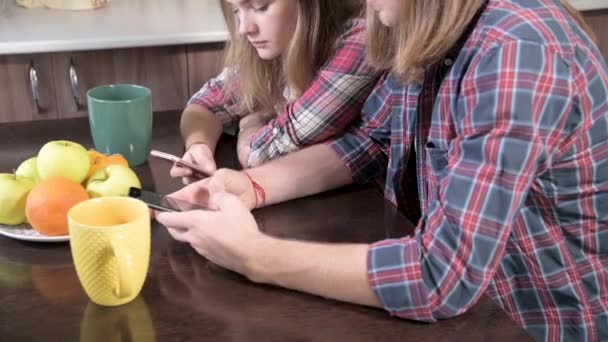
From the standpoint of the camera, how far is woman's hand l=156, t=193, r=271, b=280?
967 mm

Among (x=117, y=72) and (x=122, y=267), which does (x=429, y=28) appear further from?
(x=117, y=72)

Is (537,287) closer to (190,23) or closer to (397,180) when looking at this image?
(397,180)

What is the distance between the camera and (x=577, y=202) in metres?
1.02

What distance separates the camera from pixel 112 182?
1.11m

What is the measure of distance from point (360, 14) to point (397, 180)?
353mm

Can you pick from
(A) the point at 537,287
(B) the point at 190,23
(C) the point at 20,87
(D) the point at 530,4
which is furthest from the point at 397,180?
(C) the point at 20,87

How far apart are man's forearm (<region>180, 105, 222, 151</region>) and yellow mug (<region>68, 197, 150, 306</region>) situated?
491mm

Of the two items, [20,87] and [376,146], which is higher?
[376,146]

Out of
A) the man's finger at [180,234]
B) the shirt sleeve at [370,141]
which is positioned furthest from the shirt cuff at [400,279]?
the shirt sleeve at [370,141]

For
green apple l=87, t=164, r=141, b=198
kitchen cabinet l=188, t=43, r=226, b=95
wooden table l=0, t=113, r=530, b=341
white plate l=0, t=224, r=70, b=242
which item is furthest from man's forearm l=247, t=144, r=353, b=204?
kitchen cabinet l=188, t=43, r=226, b=95

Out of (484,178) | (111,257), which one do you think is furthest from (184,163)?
(484,178)

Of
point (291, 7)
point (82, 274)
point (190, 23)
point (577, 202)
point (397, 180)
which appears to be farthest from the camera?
point (190, 23)

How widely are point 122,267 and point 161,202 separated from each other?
0.67ft

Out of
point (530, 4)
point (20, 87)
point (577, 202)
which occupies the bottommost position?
point (20, 87)
